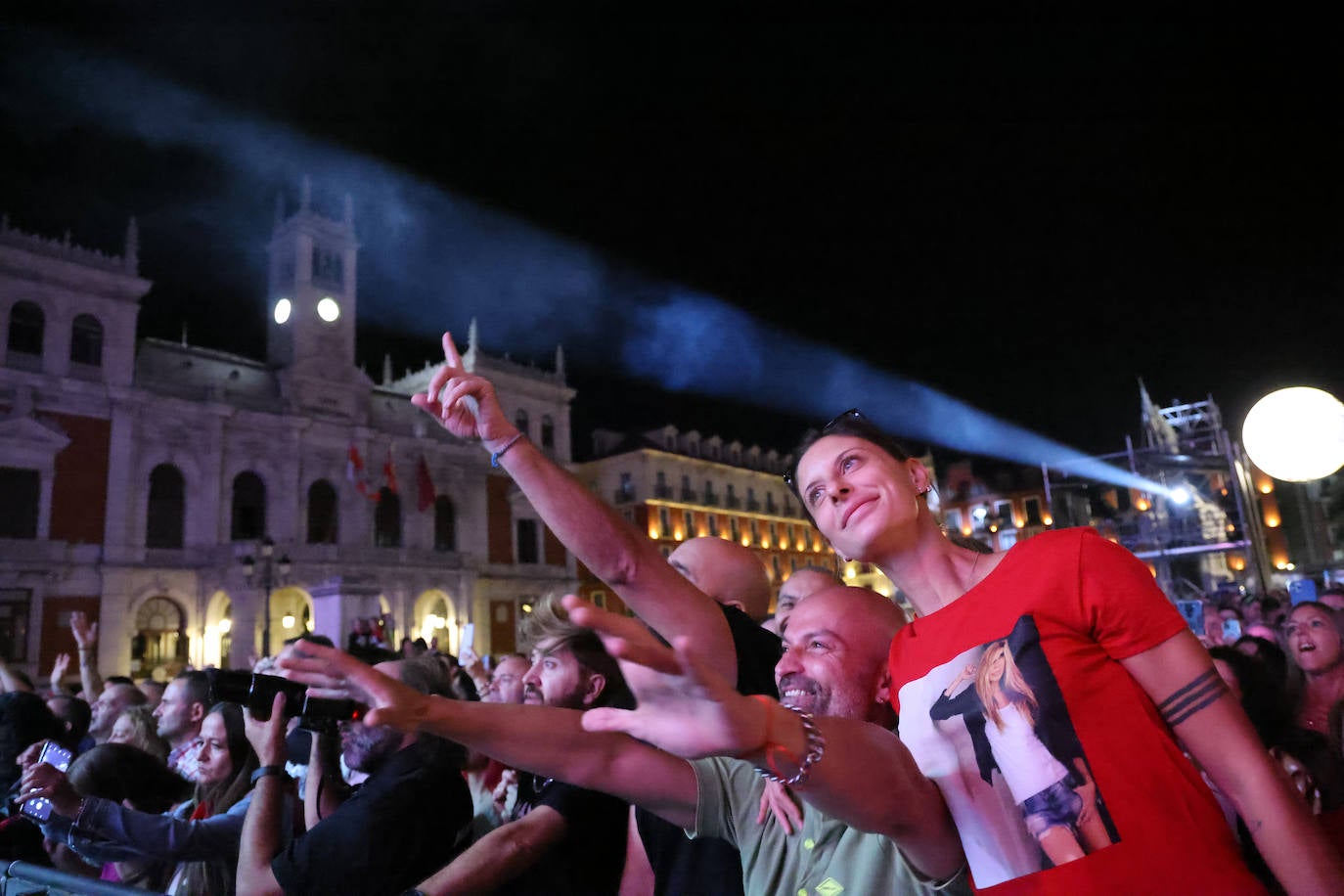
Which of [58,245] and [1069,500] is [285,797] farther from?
[58,245]

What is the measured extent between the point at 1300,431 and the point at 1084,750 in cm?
795

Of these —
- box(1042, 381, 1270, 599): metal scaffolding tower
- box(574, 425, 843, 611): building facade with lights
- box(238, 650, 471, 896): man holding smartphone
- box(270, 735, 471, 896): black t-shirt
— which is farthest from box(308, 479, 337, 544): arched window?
box(270, 735, 471, 896): black t-shirt

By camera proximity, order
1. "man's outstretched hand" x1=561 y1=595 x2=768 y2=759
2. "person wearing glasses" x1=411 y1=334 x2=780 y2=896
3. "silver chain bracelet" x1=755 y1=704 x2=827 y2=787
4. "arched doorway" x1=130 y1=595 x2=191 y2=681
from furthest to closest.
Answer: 1. "arched doorway" x1=130 y1=595 x2=191 y2=681
2. "person wearing glasses" x1=411 y1=334 x2=780 y2=896
3. "silver chain bracelet" x1=755 y1=704 x2=827 y2=787
4. "man's outstretched hand" x1=561 y1=595 x2=768 y2=759

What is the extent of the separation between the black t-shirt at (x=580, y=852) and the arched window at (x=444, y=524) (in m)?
32.7

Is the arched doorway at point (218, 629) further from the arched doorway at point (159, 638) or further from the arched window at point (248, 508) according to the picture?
the arched window at point (248, 508)

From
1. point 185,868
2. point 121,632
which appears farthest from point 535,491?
point 121,632

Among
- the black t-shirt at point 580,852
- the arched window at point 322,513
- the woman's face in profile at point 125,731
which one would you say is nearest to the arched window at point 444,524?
the arched window at point 322,513

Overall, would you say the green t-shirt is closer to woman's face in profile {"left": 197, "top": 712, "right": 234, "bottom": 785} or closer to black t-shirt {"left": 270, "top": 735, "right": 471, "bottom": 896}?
black t-shirt {"left": 270, "top": 735, "right": 471, "bottom": 896}

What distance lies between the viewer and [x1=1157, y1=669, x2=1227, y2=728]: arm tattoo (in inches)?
58.6

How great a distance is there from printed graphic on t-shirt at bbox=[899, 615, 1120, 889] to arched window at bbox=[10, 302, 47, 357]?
29.7 m

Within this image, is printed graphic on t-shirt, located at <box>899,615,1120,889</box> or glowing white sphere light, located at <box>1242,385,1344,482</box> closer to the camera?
printed graphic on t-shirt, located at <box>899,615,1120,889</box>

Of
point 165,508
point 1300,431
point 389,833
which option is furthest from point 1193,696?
point 165,508

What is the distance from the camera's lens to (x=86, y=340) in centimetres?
2497

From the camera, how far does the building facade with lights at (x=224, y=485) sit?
23078 millimetres
